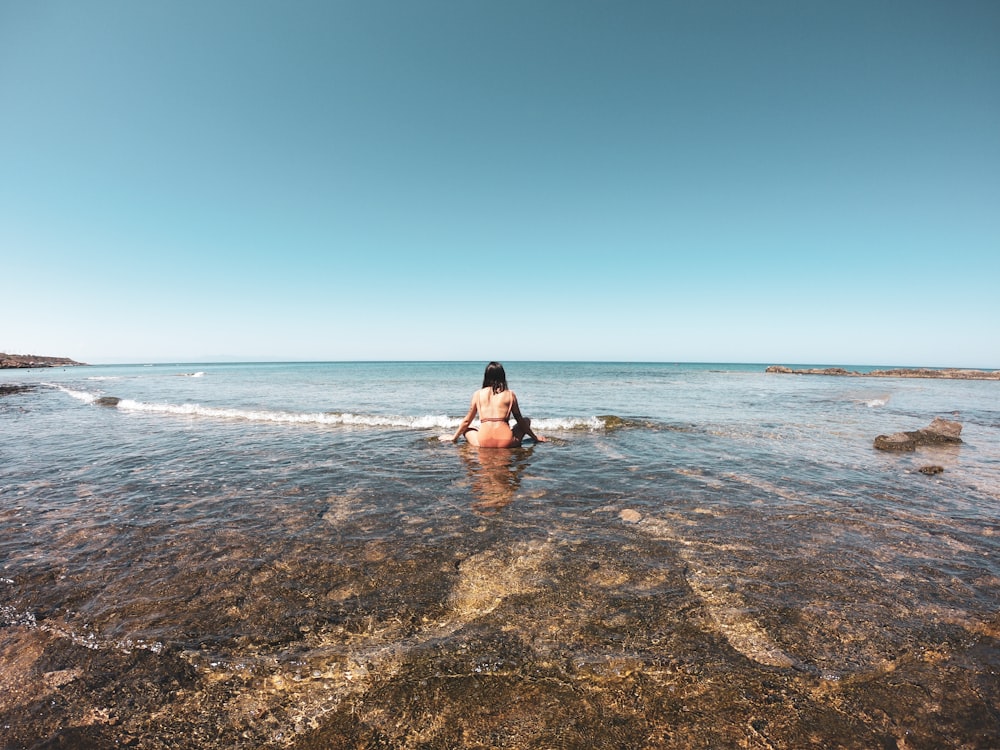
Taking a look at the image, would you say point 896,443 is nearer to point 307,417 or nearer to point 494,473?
point 494,473

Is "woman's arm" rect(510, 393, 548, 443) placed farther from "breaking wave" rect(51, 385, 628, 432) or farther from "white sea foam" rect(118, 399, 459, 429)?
"white sea foam" rect(118, 399, 459, 429)

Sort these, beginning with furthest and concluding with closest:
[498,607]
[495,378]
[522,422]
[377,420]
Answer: [377,420]
[522,422]
[495,378]
[498,607]

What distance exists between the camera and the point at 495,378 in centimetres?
1095

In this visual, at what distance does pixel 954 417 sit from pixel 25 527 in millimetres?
32109

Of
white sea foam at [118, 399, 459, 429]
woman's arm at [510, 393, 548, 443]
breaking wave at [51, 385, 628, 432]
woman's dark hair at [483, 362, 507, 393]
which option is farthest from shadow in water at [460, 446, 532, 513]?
white sea foam at [118, 399, 459, 429]

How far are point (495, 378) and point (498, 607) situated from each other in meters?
7.31

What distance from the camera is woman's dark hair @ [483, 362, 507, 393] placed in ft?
35.6

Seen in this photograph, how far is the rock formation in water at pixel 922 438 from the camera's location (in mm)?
11797

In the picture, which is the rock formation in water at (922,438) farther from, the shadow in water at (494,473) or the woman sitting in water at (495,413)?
the woman sitting in water at (495,413)

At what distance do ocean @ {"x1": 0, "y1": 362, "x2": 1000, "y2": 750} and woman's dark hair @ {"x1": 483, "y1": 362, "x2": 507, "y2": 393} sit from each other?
267 cm

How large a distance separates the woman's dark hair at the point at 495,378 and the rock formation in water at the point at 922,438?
11.0 meters

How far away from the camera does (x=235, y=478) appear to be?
862cm

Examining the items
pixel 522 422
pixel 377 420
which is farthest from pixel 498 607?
pixel 377 420

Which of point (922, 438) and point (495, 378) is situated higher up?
point (495, 378)
